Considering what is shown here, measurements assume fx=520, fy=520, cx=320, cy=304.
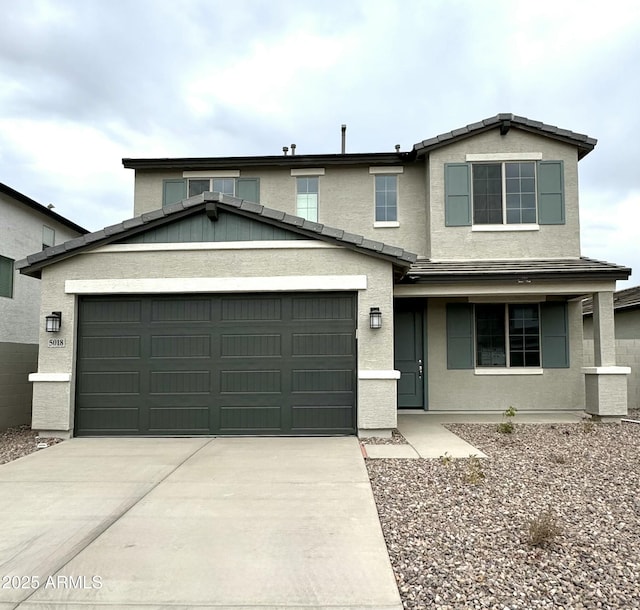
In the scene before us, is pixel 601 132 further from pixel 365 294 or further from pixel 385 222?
pixel 365 294

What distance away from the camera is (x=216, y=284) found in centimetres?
913

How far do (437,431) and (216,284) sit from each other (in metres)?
4.89

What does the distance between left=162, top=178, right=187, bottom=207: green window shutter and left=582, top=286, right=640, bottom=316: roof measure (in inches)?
450

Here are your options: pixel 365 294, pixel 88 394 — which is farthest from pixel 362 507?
pixel 88 394

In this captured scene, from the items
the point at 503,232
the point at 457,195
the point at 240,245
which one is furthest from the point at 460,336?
the point at 240,245

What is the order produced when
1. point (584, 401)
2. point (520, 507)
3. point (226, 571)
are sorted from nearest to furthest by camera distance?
point (226, 571) → point (520, 507) → point (584, 401)

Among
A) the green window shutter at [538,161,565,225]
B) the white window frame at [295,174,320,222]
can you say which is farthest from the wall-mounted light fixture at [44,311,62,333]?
the green window shutter at [538,161,565,225]

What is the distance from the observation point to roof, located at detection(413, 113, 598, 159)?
39.7ft

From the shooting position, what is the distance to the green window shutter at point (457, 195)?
1219 cm

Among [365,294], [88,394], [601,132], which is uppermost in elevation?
[601,132]

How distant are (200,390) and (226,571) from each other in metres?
5.40

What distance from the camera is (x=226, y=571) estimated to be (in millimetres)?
3986

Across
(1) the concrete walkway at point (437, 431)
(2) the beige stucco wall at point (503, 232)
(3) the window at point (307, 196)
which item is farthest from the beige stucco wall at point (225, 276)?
(3) the window at point (307, 196)

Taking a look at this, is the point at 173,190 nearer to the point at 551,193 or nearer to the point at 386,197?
the point at 386,197
